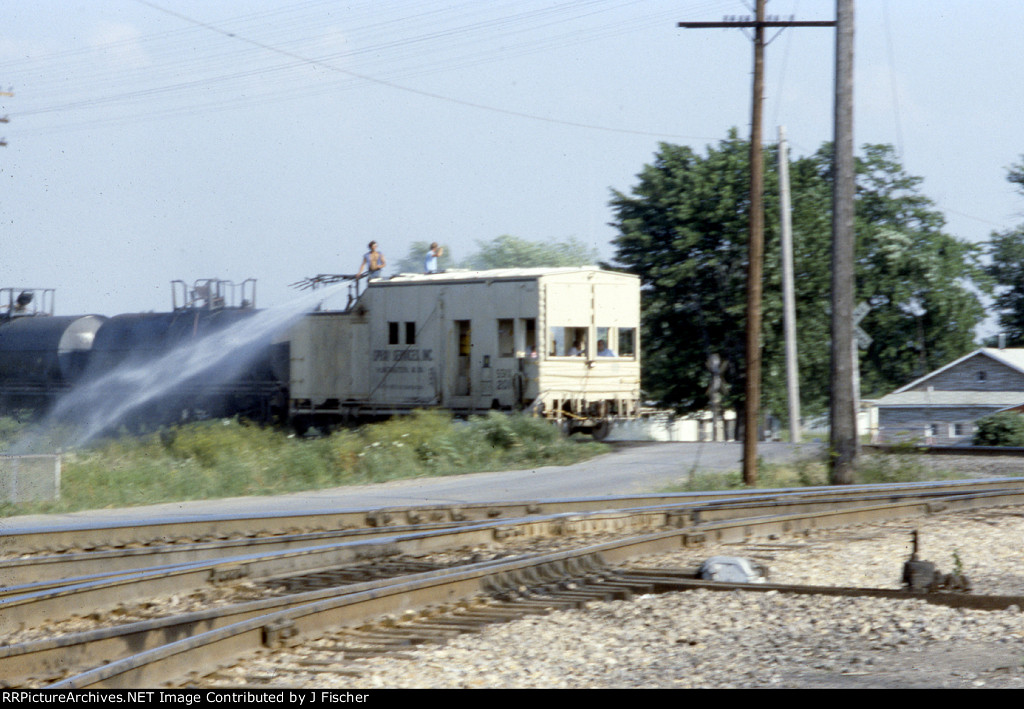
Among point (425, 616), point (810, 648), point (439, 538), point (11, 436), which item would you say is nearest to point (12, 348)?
point (11, 436)

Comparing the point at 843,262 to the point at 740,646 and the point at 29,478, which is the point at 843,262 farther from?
the point at 29,478

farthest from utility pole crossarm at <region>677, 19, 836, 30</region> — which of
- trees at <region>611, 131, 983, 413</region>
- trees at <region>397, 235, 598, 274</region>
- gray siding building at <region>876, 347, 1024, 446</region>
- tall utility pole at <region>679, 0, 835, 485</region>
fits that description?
trees at <region>397, 235, 598, 274</region>

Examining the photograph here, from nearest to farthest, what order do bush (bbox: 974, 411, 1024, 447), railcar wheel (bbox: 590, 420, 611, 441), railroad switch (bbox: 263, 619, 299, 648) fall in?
railroad switch (bbox: 263, 619, 299, 648) < bush (bbox: 974, 411, 1024, 447) < railcar wheel (bbox: 590, 420, 611, 441)

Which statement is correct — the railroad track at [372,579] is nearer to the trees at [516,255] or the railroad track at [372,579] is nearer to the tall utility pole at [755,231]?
the tall utility pole at [755,231]

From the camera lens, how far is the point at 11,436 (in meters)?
23.6

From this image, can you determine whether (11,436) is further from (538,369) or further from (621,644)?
(621,644)

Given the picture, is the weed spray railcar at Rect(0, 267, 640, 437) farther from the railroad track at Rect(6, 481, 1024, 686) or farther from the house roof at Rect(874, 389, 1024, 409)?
the house roof at Rect(874, 389, 1024, 409)

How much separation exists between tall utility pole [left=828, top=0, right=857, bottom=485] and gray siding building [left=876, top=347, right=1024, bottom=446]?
92.2ft

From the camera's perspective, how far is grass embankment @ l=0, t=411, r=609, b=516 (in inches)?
615

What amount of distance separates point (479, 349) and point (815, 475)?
28.7ft

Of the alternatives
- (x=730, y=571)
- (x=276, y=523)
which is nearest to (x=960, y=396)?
(x=276, y=523)

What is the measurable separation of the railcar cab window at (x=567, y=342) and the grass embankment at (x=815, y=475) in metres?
6.31
